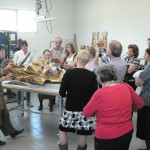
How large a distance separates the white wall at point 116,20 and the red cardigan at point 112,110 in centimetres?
446

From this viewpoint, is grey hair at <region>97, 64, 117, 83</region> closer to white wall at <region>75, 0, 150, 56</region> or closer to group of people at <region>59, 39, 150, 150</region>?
group of people at <region>59, 39, 150, 150</region>

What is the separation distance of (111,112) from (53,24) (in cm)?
693

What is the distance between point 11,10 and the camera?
304 inches

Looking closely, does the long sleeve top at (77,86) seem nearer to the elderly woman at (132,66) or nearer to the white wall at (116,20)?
the elderly woman at (132,66)

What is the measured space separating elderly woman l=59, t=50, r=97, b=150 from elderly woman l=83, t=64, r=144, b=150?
45 cm

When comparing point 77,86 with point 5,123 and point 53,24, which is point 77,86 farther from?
point 53,24

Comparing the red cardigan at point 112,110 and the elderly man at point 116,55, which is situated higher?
the elderly man at point 116,55

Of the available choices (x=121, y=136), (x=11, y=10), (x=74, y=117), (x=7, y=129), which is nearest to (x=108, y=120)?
(x=121, y=136)

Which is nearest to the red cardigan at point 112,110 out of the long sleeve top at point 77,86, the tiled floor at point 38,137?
the long sleeve top at point 77,86

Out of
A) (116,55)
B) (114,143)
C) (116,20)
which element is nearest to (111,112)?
(114,143)

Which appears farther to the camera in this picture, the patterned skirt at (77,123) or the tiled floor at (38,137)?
the tiled floor at (38,137)

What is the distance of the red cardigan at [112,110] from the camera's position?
2.01 metres

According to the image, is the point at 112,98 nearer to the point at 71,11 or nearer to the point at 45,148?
the point at 45,148

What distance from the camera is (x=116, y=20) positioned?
7.04 meters
